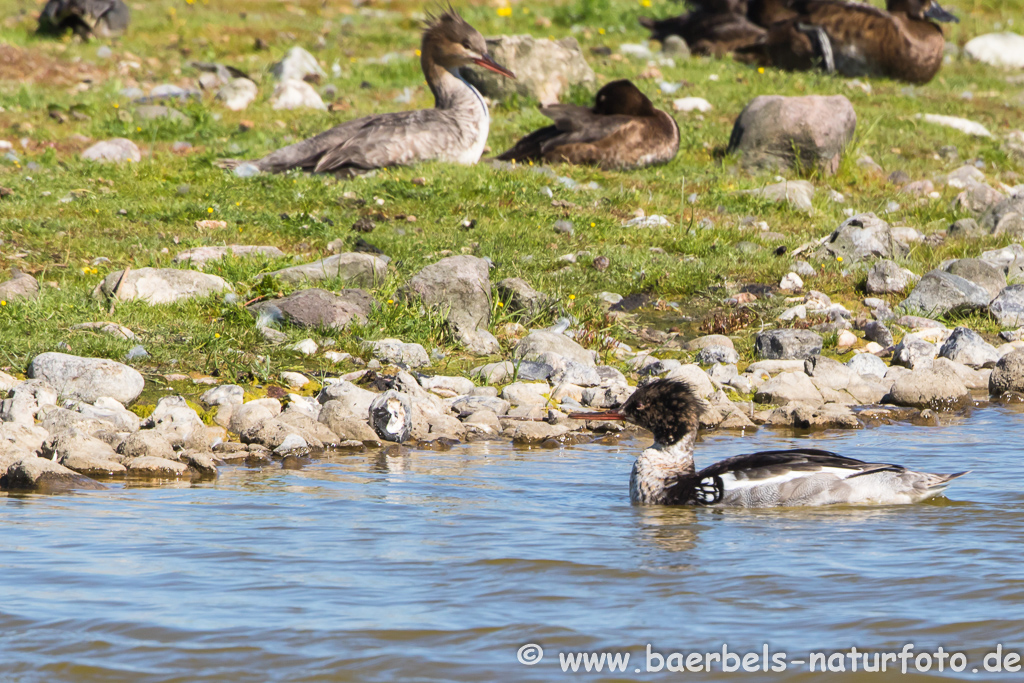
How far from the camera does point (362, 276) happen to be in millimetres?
9656

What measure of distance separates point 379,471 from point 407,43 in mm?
14687

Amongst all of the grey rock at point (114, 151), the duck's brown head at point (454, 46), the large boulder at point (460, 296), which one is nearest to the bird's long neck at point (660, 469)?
the large boulder at point (460, 296)

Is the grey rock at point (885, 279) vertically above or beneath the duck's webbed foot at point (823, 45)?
beneath

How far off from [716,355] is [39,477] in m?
Answer: 5.00

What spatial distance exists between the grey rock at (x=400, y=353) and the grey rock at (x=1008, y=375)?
4338 millimetres

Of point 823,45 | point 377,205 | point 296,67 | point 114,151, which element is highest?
point 823,45

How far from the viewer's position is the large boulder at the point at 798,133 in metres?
13.5

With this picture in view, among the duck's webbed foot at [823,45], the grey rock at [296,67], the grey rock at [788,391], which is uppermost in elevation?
the duck's webbed foot at [823,45]

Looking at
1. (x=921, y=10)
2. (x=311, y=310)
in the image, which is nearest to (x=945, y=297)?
(x=311, y=310)

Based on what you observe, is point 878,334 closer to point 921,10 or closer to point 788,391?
point 788,391

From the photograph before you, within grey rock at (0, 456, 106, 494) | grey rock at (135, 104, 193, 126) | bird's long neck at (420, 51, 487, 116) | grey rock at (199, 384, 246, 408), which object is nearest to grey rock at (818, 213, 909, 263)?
bird's long neck at (420, 51, 487, 116)

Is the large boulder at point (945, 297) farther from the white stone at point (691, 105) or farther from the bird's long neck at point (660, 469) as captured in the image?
the white stone at point (691, 105)

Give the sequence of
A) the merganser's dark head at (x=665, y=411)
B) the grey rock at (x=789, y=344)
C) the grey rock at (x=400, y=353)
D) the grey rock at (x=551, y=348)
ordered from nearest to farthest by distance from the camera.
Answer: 1. the merganser's dark head at (x=665, y=411)
2. the grey rock at (x=400, y=353)
3. the grey rock at (x=551, y=348)
4. the grey rock at (x=789, y=344)

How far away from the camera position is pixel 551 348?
8.93 metres
